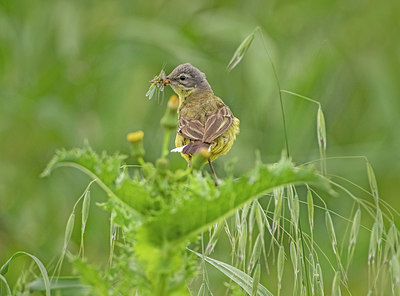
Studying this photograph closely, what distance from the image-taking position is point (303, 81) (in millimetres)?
3787

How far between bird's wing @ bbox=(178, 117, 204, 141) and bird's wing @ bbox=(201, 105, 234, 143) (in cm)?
2

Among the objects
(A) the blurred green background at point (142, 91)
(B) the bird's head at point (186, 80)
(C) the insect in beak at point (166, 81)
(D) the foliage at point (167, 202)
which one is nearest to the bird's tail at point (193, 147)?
(C) the insect in beak at point (166, 81)

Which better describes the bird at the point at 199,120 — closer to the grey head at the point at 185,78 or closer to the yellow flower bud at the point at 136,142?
the grey head at the point at 185,78

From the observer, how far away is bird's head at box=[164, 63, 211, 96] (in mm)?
2596

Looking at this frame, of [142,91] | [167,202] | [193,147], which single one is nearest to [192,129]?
[193,147]

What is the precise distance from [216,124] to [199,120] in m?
0.11

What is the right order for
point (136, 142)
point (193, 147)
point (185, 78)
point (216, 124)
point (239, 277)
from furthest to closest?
point (185, 78)
point (216, 124)
point (193, 147)
point (239, 277)
point (136, 142)

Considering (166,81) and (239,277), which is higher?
(166,81)

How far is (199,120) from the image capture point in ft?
7.44

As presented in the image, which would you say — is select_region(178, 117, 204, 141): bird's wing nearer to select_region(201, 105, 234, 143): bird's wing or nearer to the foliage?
select_region(201, 105, 234, 143): bird's wing

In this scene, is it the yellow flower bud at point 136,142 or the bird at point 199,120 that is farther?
the bird at point 199,120

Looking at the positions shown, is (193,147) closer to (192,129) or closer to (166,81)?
(192,129)

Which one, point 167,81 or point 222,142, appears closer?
point 222,142

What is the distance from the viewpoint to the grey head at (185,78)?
8.51ft
